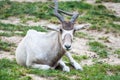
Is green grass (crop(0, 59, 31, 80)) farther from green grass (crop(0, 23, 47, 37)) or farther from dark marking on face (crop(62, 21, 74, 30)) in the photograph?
green grass (crop(0, 23, 47, 37))

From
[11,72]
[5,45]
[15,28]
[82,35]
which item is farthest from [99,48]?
[11,72]

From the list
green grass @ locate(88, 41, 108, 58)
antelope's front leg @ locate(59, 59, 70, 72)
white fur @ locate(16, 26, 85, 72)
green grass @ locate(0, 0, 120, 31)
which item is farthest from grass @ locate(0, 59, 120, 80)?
green grass @ locate(0, 0, 120, 31)

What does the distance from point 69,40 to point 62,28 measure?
0.43 m

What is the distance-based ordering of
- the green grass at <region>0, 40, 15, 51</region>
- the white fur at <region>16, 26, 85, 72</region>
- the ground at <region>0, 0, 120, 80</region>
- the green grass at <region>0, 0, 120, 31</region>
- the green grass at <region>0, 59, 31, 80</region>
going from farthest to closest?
the green grass at <region>0, 0, 120, 31</region>
the green grass at <region>0, 40, 15, 51</region>
the white fur at <region>16, 26, 85, 72</region>
the ground at <region>0, 0, 120, 80</region>
the green grass at <region>0, 59, 31, 80</region>

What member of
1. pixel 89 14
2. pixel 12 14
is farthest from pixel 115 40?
pixel 12 14

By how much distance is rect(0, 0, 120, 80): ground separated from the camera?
10752 millimetres

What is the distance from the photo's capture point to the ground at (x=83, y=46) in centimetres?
1075

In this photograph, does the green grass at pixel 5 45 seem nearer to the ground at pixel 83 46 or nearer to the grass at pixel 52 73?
the ground at pixel 83 46

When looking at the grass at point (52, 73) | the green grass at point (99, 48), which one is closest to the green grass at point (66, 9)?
the green grass at point (99, 48)

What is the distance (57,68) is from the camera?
11.8 m

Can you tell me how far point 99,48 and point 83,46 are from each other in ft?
1.92

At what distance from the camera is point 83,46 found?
15414 mm

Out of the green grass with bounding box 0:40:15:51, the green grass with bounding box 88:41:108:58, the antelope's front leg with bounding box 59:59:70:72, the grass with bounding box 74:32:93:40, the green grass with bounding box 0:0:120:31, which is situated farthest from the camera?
the green grass with bounding box 0:0:120:31

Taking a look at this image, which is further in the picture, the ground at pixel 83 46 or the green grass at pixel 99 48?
the green grass at pixel 99 48
